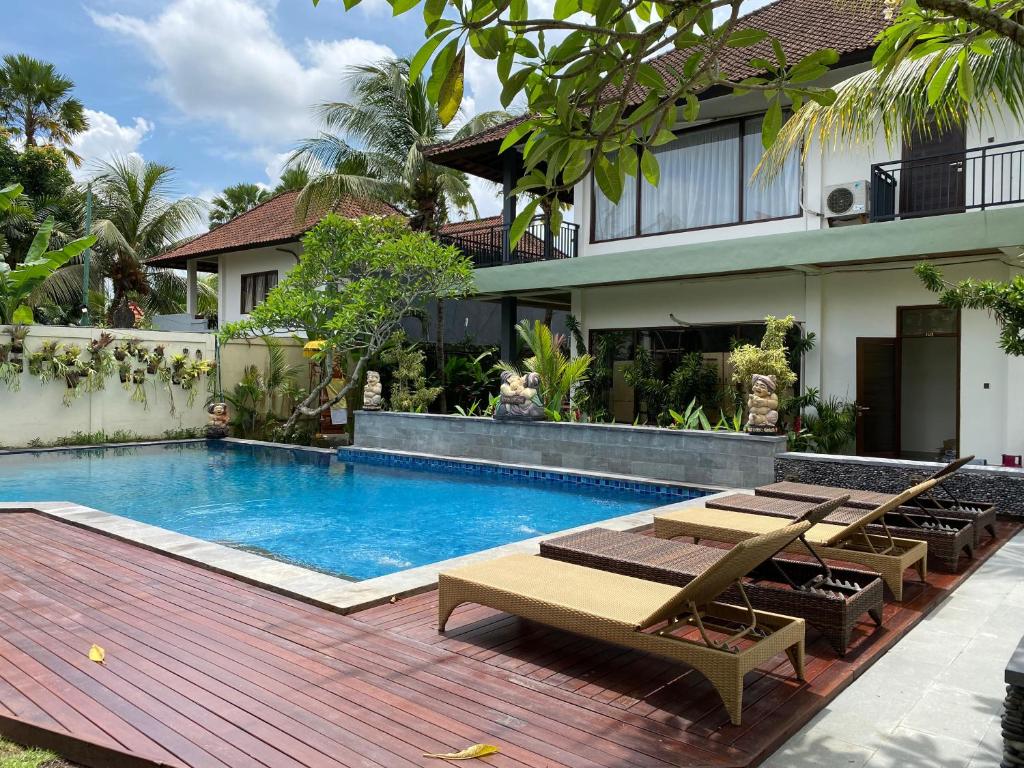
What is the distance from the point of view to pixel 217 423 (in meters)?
18.9

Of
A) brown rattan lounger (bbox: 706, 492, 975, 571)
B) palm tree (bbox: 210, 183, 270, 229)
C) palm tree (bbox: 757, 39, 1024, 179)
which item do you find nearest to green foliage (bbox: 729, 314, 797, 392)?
palm tree (bbox: 757, 39, 1024, 179)

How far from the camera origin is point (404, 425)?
1566cm

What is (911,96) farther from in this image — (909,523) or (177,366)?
(177,366)

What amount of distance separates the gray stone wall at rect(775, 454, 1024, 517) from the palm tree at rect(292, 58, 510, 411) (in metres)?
12.5

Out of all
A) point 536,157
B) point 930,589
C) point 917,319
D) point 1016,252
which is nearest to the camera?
point 536,157

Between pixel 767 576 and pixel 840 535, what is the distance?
59 cm

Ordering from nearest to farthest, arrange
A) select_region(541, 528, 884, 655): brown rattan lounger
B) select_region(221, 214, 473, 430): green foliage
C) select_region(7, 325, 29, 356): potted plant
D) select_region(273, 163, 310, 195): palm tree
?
select_region(541, 528, 884, 655): brown rattan lounger, select_region(221, 214, 473, 430): green foliage, select_region(7, 325, 29, 356): potted plant, select_region(273, 163, 310, 195): palm tree

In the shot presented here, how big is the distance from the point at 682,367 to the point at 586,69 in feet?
40.7

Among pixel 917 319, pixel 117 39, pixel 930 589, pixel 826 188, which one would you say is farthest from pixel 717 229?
pixel 117 39

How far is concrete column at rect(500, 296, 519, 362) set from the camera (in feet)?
57.7

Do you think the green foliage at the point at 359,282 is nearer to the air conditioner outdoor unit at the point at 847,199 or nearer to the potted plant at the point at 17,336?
the potted plant at the point at 17,336

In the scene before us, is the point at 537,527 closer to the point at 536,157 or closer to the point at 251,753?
the point at 251,753

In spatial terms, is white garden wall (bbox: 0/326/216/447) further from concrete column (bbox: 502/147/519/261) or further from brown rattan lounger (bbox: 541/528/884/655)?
brown rattan lounger (bbox: 541/528/884/655)

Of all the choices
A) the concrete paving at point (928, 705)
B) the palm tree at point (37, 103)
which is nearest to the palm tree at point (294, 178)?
the palm tree at point (37, 103)
